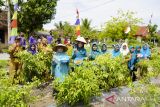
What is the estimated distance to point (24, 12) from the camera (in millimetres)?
36719

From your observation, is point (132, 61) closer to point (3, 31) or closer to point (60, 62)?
point (60, 62)

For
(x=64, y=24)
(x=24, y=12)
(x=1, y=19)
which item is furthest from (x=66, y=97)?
(x=64, y=24)

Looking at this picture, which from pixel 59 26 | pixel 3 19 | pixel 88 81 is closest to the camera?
pixel 88 81

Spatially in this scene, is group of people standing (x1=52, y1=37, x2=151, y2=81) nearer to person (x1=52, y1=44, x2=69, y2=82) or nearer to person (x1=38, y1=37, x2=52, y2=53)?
person (x1=52, y1=44, x2=69, y2=82)

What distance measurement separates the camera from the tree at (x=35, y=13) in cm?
3638

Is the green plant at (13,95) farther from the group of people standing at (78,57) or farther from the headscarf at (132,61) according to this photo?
the headscarf at (132,61)

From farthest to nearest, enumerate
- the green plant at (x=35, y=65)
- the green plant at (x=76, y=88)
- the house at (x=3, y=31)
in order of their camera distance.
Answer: the house at (x=3, y=31)
the green plant at (x=35, y=65)
the green plant at (x=76, y=88)

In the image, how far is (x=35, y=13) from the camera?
36.5 m

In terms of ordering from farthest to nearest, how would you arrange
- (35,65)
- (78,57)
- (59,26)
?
(59,26), (35,65), (78,57)

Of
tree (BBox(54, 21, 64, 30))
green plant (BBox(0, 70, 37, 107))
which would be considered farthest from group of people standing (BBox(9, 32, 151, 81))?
tree (BBox(54, 21, 64, 30))

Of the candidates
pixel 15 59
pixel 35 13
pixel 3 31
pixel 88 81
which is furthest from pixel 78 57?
pixel 3 31

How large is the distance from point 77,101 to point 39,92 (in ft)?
7.17

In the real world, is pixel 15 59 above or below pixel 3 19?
below

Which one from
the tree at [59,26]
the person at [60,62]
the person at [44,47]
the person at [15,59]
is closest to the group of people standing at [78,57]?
the person at [60,62]
